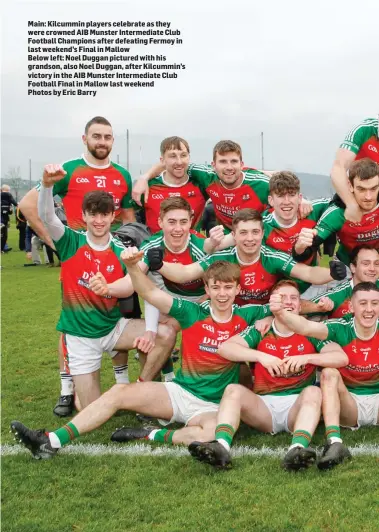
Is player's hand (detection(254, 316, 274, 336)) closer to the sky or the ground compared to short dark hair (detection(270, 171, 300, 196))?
closer to the ground

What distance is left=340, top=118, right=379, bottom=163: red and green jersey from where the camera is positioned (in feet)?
17.5

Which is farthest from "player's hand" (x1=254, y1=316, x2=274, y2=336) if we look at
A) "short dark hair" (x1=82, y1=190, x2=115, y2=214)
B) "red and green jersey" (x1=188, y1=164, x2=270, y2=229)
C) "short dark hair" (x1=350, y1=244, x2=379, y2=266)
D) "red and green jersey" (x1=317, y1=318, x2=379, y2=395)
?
"short dark hair" (x1=82, y1=190, x2=115, y2=214)

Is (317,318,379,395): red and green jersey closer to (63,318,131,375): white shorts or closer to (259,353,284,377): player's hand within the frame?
(259,353,284,377): player's hand

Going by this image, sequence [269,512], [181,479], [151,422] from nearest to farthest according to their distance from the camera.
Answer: [269,512] < [181,479] < [151,422]

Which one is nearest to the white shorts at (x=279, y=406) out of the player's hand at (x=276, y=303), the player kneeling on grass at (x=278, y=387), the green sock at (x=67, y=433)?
the player kneeling on grass at (x=278, y=387)

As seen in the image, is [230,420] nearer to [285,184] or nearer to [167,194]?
[285,184]

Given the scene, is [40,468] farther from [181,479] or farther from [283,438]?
[283,438]

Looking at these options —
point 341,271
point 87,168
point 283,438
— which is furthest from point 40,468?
point 87,168

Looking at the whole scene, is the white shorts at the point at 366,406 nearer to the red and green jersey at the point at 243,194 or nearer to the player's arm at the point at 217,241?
the player's arm at the point at 217,241

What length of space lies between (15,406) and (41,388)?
61 cm

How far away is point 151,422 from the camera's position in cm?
495

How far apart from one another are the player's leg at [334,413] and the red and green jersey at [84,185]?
2901 mm

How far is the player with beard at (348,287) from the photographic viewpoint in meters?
4.77

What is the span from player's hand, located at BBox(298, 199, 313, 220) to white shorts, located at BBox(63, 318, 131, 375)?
1.87 m
